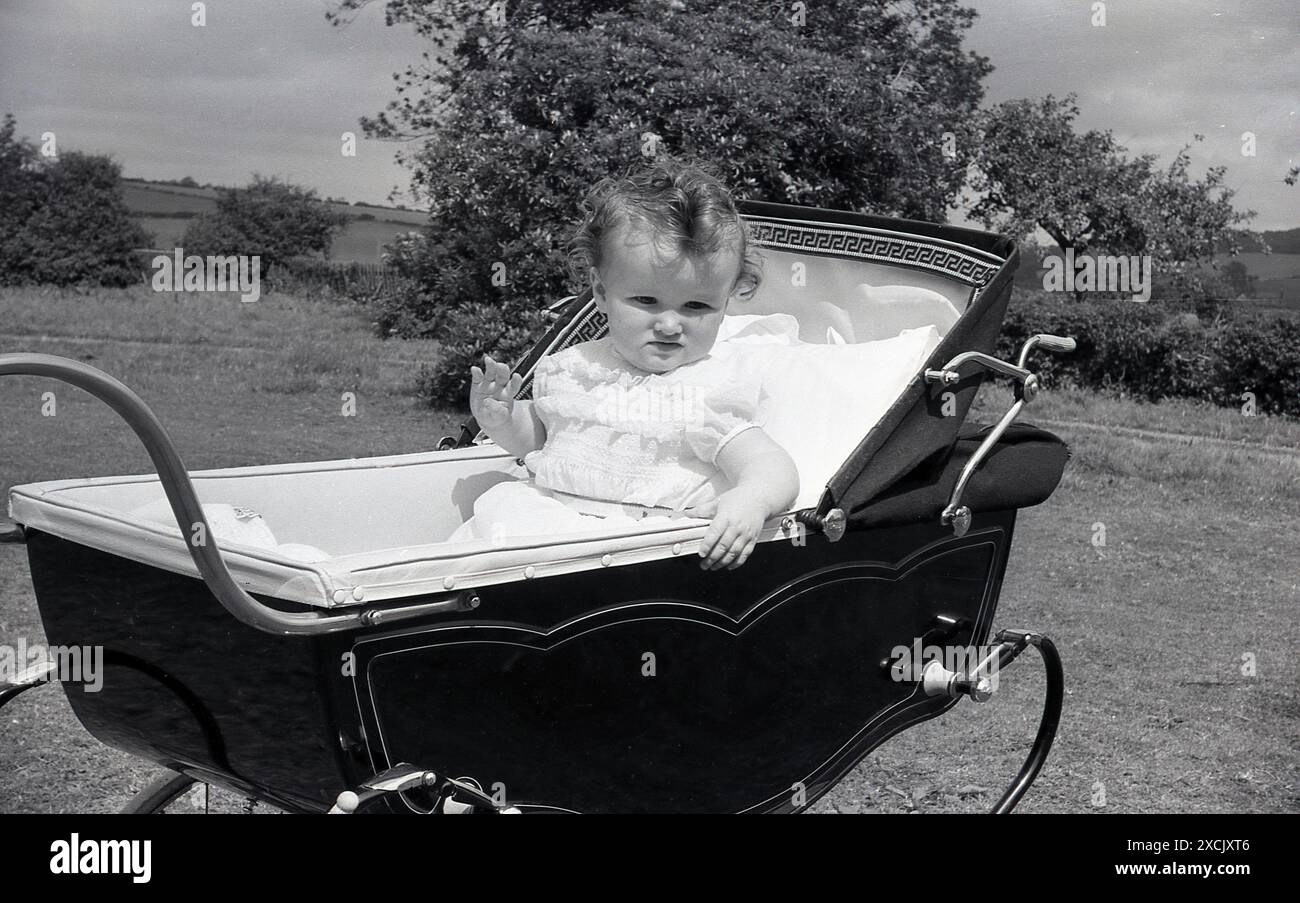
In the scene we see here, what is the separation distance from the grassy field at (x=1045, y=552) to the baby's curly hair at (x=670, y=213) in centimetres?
161

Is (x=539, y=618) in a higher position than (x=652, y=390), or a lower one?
lower

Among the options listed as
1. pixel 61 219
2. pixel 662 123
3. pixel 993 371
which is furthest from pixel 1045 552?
pixel 61 219

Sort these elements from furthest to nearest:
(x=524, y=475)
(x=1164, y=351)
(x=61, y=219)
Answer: (x=61, y=219)
(x=1164, y=351)
(x=524, y=475)

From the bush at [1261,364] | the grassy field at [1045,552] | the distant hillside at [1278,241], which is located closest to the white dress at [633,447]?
the grassy field at [1045,552]

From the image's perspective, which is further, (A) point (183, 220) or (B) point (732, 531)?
(A) point (183, 220)

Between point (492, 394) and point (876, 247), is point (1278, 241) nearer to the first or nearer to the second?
point (876, 247)

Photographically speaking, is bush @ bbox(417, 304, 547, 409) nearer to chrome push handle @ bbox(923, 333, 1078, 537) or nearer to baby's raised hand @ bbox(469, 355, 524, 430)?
baby's raised hand @ bbox(469, 355, 524, 430)

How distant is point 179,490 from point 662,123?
585 cm

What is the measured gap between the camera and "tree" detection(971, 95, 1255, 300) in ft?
32.8

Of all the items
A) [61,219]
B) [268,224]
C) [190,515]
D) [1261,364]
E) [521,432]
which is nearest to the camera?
[190,515]

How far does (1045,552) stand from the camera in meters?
5.80

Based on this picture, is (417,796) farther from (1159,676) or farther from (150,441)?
(1159,676)

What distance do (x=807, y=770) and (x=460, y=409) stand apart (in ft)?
20.4

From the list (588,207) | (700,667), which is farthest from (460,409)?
(700,667)
